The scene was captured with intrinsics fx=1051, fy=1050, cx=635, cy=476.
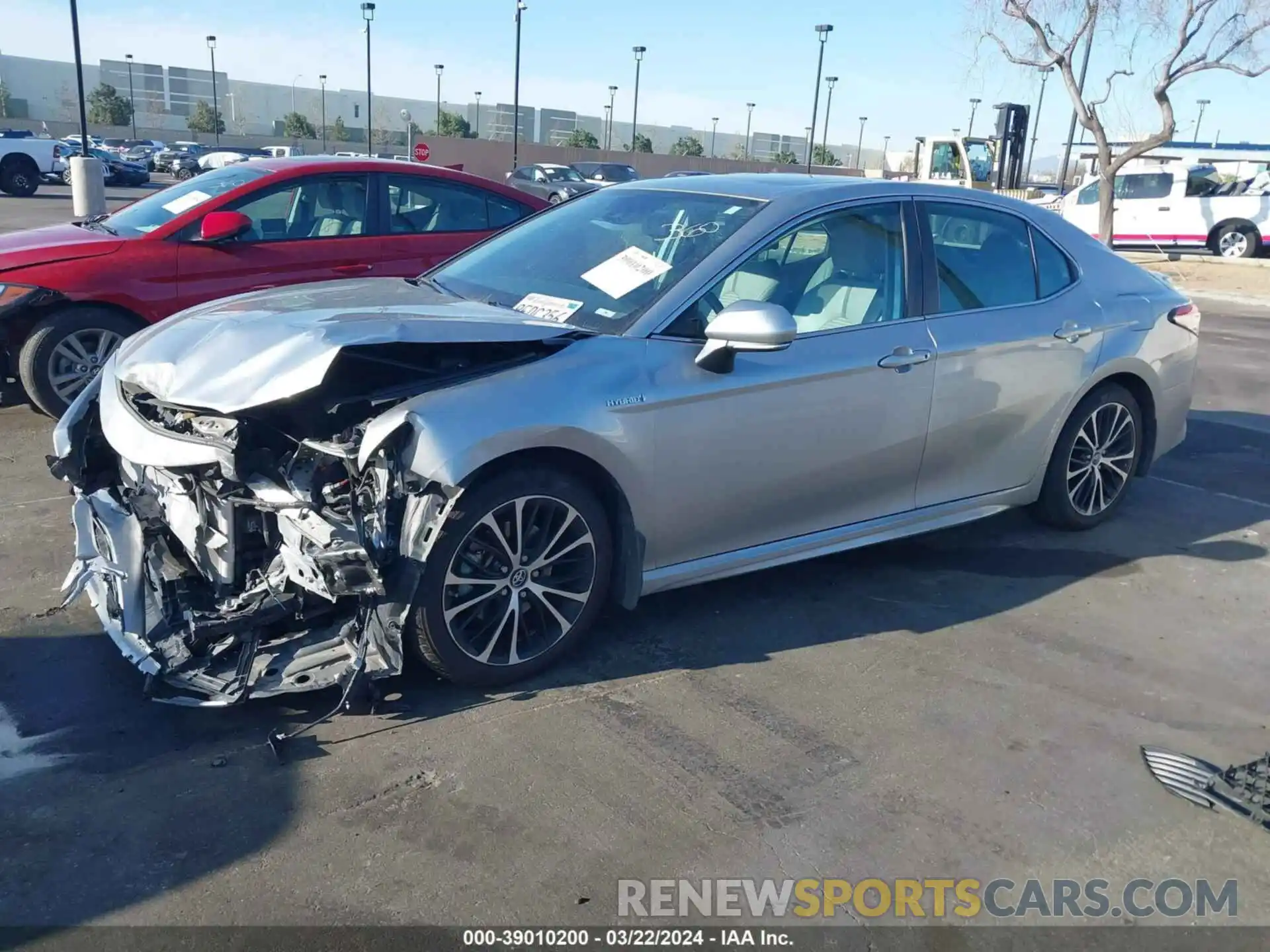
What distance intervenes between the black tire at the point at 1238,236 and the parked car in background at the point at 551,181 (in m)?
16.4

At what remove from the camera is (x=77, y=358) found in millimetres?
6590

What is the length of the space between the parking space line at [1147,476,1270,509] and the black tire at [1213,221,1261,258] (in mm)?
20101

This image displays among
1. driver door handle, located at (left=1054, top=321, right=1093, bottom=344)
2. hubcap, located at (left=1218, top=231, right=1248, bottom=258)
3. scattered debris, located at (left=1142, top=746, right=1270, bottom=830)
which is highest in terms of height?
driver door handle, located at (left=1054, top=321, right=1093, bottom=344)

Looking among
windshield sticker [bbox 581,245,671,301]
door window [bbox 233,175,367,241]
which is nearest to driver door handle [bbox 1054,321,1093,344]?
windshield sticker [bbox 581,245,671,301]

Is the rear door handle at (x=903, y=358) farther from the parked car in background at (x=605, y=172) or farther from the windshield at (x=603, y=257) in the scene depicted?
the parked car in background at (x=605, y=172)

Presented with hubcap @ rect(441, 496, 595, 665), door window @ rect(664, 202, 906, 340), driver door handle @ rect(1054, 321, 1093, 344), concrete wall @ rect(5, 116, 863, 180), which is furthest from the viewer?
concrete wall @ rect(5, 116, 863, 180)

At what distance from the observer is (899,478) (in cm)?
448

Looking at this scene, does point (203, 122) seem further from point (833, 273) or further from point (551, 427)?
point (551, 427)

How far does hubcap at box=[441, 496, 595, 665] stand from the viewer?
11.3 feet

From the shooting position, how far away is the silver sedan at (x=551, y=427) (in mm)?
3330

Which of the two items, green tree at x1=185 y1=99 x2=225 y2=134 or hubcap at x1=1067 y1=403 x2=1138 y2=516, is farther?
green tree at x1=185 y1=99 x2=225 y2=134

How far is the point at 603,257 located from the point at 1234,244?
78.8 ft

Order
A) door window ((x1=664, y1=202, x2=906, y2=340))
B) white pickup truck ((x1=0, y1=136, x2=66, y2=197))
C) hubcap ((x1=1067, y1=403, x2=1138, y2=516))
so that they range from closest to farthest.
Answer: door window ((x1=664, y1=202, x2=906, y2=340))
hubcap ((x1=1067, y1=403, x2=1138, y2=516))
white pickup truck ((x1=0, y1=136, x2=66, y2=197))

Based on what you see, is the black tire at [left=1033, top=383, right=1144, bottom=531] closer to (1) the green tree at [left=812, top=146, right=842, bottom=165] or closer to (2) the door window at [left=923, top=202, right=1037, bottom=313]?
(2) the door window at [left=923, top=202, right=1037, bottom=313]
